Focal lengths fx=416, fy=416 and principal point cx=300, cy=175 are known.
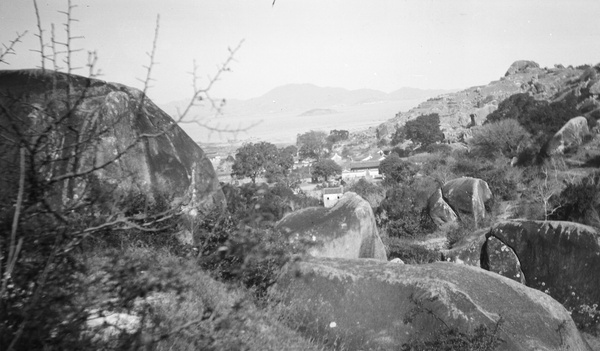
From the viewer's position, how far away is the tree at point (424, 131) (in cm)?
4881

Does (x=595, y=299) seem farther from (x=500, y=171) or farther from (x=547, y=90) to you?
(x=547, y=90)

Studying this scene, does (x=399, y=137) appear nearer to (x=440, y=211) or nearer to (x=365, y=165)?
(x=365, y=165)

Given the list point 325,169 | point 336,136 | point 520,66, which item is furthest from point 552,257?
point 520,66

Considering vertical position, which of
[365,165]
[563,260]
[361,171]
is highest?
[563,260]

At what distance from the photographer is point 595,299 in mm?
7898

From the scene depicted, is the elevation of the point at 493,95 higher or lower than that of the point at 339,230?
lower

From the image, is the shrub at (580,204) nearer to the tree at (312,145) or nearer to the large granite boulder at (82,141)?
the large granite boulder at (82,141)

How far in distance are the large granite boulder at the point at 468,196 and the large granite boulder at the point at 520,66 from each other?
263ft

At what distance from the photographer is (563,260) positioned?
8219 millimetres

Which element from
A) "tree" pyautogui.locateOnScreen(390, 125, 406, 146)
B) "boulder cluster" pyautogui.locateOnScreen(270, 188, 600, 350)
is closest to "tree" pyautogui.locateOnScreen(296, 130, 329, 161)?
"tree" pyautogui.locateOnScreen(390, 125, 406, 146)

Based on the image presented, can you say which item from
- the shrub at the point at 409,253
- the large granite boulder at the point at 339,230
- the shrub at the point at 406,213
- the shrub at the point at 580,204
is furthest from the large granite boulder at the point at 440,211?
the large granite boulder at the point at 339,230

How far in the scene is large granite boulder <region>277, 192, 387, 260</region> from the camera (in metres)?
8.45

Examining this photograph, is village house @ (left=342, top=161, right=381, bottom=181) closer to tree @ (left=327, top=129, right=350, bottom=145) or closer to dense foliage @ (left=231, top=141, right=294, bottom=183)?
dense foliage @ (left=231, top=141, right=294, bottom=183)

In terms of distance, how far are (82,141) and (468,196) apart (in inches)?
663
